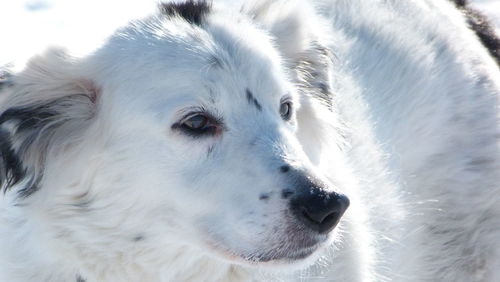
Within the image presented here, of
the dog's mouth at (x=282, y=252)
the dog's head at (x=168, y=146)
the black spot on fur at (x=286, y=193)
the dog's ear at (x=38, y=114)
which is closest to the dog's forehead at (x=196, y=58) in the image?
the dog's head at (x=168, y=146)

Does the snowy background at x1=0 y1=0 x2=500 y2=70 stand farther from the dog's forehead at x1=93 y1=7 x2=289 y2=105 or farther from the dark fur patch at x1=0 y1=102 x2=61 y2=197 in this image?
the dark fur patch at x1=0 y1=102 x2=61 y2=197

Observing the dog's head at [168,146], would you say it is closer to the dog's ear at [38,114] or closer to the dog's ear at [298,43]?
the dog's ear at [38,114]

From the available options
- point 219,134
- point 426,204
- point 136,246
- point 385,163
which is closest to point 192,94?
point 219,134

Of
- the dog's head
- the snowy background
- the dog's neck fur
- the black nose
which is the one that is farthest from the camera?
the snowy background

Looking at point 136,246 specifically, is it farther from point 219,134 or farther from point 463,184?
point 463,184

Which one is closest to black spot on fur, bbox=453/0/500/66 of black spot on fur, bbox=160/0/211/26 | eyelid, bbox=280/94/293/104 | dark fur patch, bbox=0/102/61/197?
eyelid, bbox=280/94/293/104

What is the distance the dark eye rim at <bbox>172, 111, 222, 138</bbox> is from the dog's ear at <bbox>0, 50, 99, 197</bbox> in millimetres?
351

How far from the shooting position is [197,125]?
3.44 metres

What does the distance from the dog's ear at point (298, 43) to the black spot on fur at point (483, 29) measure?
115 cm

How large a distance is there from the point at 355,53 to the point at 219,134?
1.41 metres

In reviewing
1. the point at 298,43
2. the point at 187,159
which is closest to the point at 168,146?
the point at 187,159

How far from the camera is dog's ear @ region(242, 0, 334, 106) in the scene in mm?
4086

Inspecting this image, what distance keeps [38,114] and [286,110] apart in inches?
34.4

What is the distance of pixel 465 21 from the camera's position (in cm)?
506
